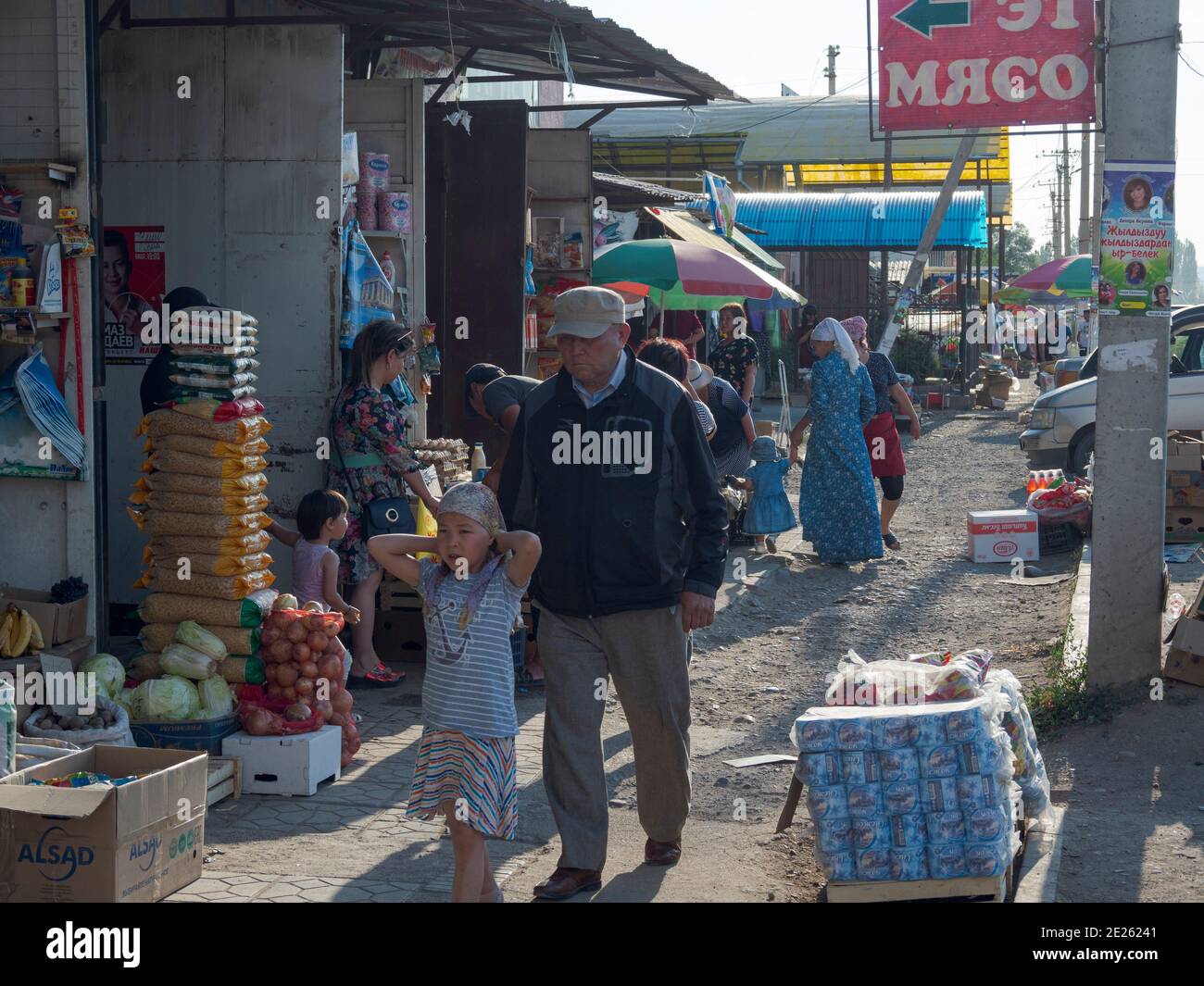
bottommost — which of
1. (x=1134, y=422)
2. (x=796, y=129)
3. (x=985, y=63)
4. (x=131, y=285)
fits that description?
(x=1134, y=422)

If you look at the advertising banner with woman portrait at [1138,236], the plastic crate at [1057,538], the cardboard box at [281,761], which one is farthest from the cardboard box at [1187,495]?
Result: the cardboard box at [281,761]

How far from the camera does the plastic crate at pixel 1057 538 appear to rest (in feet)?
39.8

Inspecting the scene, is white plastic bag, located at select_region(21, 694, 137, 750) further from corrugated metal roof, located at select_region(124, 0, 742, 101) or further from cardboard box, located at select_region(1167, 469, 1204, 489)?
cardboard box, located at select_region(1167, 469, 1204, 489)

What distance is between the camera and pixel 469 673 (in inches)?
169

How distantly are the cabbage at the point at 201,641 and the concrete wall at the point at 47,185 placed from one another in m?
0.43

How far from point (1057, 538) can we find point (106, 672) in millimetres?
8586

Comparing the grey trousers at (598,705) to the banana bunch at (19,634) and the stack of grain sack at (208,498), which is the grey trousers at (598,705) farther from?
the banana bunch at (19,634)

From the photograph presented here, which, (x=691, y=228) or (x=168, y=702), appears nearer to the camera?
(x=168, y=702)

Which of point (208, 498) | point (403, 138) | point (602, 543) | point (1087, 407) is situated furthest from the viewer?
point (1087, 407)

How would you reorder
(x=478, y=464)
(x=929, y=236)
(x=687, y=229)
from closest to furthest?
→ 1. (x=478, y=464)
2. (x=687, y=229)
3. (x=929, y=236)

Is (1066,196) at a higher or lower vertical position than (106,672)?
higher

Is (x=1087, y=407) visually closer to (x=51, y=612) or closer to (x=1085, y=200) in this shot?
(x=51, y=612)

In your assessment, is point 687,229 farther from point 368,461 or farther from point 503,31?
point 368,461

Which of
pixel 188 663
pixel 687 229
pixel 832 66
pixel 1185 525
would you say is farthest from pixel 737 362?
pixel 832 66
